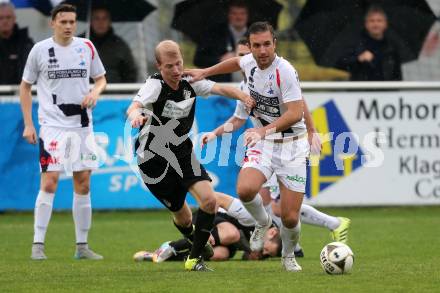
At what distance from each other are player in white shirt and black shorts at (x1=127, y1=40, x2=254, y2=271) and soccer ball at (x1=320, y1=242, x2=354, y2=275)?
1.13m

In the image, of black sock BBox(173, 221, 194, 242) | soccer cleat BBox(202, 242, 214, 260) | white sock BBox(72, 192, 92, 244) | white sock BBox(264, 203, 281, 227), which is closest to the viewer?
soccer cleat BBox(202, 242, 214, 260)

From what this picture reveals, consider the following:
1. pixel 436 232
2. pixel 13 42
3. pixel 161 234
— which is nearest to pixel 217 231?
pixel 161 234

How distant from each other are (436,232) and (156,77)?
528 cm

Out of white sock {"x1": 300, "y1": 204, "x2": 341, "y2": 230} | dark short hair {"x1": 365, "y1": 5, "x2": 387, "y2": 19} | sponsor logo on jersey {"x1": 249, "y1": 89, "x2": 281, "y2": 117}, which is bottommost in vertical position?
white sock {"x1": 300, "y1": 204, "x2": 341, "y2": 230}

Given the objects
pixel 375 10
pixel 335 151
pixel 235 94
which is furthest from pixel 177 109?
pixel 375 10

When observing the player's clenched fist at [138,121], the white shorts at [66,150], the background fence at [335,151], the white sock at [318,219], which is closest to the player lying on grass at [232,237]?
the white sock at [318,219]

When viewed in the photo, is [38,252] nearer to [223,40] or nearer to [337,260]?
[337,260]

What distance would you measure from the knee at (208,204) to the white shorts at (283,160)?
19.3 inches

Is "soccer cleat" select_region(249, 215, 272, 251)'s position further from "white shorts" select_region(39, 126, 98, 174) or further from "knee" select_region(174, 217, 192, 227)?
"white shorts" select_region(39, 126, 98, 174)

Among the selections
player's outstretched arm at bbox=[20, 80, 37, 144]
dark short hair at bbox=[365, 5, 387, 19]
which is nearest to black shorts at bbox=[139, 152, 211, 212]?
player's outstretched arm at bbox=[20, 80, 37, 144]

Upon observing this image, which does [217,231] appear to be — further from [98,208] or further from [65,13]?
[98,208]

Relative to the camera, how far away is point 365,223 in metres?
14.2

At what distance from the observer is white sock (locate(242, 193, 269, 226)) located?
922 cm

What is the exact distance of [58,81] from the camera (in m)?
10.7
